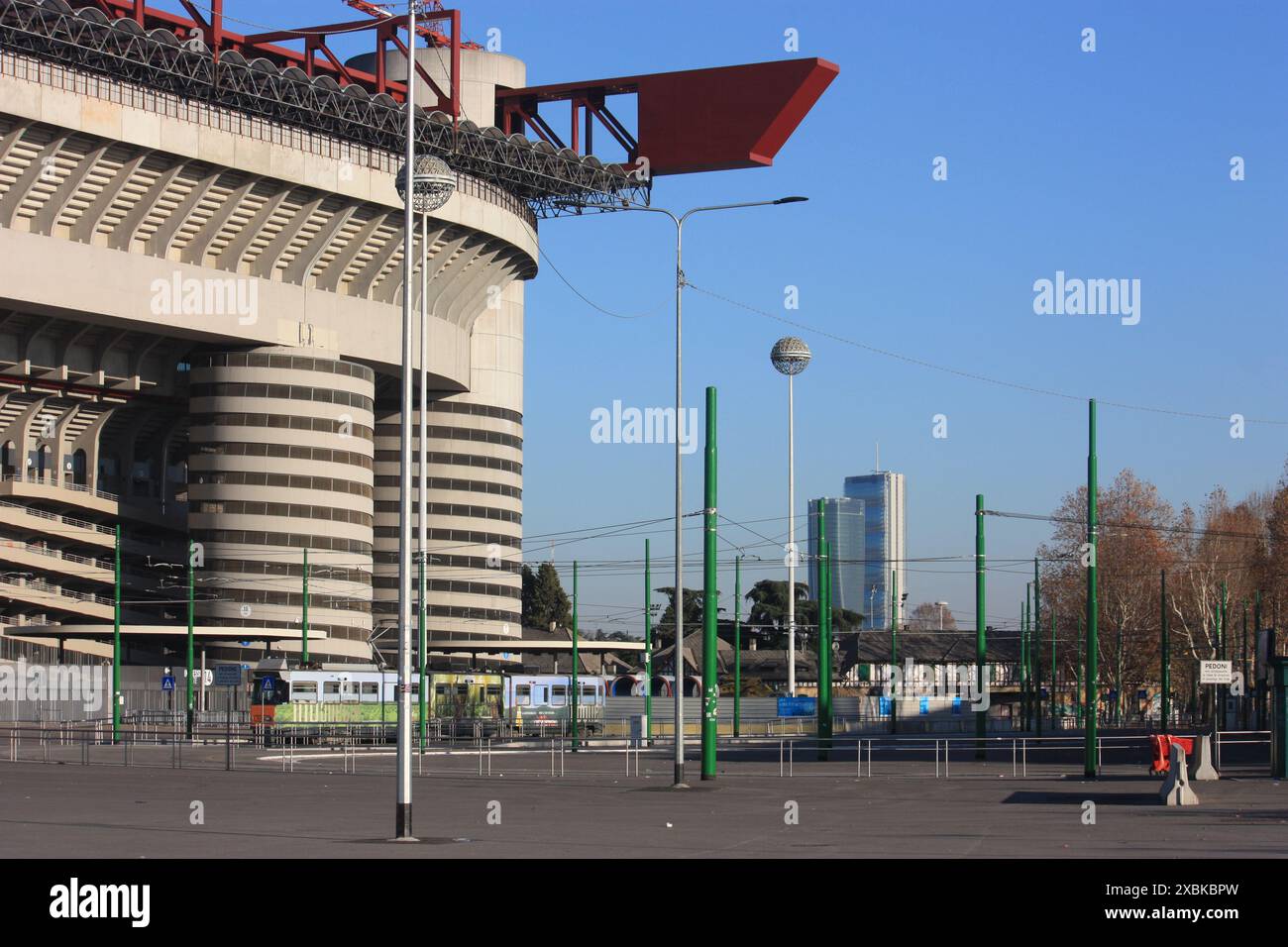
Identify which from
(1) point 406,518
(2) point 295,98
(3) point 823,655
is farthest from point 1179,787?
(2) point 295,98

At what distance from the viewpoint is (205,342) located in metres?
98.9

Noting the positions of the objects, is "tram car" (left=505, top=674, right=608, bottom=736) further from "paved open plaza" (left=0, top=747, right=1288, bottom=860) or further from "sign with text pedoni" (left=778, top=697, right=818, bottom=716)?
"paved open plaza" (left=0, top=747, right=1288, bottom=860)

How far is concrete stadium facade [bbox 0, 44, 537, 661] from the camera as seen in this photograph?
86.4m

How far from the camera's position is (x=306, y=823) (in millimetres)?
26234

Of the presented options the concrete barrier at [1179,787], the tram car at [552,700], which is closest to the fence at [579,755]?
the concrete barrier at [1179,787]

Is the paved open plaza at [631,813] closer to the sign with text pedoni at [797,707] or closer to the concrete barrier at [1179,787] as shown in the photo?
the concrete barrier at [1179,787]

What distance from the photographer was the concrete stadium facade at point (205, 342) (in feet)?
283

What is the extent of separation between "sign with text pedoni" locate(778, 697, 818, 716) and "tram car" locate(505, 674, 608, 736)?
377 inches

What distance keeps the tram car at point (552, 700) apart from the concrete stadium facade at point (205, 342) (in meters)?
16.8

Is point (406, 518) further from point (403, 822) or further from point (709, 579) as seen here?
point (709, 579)

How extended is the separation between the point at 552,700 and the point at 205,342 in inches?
1205

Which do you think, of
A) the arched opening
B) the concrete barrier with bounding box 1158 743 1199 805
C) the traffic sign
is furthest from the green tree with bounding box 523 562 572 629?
the concrete barrier with bounding box 1158 743 1199 805
